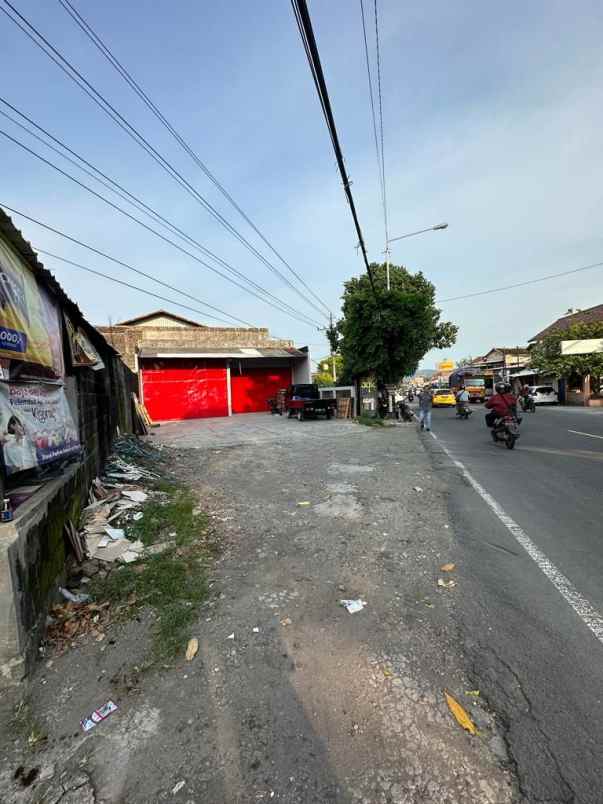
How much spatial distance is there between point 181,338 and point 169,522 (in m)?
21.1

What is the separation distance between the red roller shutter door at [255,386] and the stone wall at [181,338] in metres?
2.28

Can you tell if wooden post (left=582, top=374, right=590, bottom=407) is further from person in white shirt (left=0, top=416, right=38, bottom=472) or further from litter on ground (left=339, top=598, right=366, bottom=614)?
person in white shirt (left=0, top=416, right=38, bottom=472)

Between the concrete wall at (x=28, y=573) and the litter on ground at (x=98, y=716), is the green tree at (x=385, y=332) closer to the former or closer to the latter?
the concrete wall at (x=28, y=573)

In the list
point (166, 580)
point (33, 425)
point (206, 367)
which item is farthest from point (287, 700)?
point (206, 367)

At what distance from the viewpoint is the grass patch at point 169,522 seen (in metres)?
4.47

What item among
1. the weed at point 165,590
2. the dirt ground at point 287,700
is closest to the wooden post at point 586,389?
the dirt ground at point 287,700

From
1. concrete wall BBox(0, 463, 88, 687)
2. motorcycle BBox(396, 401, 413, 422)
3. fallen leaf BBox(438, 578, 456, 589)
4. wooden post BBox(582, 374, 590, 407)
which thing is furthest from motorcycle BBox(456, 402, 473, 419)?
concrete wall BBox(0, 463, 88, 687)

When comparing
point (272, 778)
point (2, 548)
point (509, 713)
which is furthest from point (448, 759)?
point (2, 548)

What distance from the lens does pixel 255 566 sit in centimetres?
378

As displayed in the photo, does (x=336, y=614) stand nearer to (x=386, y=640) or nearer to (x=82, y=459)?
(x=386, y=640)

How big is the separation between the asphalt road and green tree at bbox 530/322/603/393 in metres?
23.9

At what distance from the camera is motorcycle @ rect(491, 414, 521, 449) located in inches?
381

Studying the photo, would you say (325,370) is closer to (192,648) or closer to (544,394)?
(544,394)

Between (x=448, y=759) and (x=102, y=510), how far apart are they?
14.7ft
